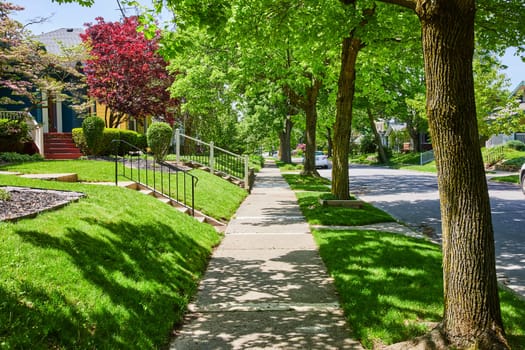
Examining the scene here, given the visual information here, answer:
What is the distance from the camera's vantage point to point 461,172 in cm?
412

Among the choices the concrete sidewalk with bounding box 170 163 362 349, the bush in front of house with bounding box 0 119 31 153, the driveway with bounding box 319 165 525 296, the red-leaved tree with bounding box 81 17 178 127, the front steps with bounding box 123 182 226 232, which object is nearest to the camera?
the concrete sidewalk with bounding box 170 163 362 349

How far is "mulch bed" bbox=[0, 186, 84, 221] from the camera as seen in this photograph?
643 centimetres

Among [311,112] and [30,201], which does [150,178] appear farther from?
[311,112]

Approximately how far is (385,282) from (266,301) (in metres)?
1.71

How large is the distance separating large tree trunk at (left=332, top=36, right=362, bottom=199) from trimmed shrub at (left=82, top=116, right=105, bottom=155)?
353 inches

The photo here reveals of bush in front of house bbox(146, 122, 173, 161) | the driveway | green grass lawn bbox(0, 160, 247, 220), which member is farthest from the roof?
the driveway

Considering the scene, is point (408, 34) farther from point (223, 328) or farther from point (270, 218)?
point (223, 328)

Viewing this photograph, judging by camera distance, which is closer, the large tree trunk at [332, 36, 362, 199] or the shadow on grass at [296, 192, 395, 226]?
the shadow on grass at [296, 192, 395, 226]

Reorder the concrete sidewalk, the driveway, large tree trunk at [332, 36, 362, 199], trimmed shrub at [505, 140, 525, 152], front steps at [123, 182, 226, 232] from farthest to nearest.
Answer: trimmed shrub at [505, 140, 525, 152]
large tree trunk at [332, 36, 362, 199]
front steps at [123, 182, 226, 232]
the driveway
the concrete sidewalk

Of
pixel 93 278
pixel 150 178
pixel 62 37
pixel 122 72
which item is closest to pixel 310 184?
pixel 122 72

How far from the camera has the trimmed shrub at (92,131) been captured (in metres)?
17.6

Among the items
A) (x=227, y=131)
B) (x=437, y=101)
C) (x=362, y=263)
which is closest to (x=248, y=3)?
(x=362, y=263)

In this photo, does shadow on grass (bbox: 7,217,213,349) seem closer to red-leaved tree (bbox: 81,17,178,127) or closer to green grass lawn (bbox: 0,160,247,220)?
green grass lawn (bbox: 0,160,247,220)

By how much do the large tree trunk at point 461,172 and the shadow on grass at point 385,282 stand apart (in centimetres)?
79
